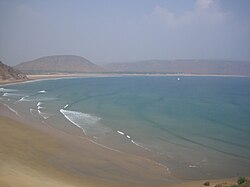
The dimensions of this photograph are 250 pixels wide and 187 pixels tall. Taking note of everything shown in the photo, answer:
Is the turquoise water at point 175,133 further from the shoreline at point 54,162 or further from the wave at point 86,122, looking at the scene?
the shoreline at point 54,162

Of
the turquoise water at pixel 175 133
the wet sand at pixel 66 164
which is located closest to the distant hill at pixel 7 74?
the turquoise water at pixel 175 133

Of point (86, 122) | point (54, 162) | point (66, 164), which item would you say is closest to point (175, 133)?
point (86, 122)

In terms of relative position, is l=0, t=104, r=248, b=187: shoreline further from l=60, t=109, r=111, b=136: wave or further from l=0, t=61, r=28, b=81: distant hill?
l=0, t=61, r=28, b=81: distant hill

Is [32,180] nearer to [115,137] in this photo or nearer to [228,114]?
[115,137]

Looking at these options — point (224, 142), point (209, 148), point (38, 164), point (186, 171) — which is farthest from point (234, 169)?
point (38, 164)

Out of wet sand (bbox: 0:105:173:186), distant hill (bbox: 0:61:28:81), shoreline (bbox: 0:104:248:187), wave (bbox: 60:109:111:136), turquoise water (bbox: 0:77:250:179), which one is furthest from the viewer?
distant hill (bbox: 0:61:28:81)

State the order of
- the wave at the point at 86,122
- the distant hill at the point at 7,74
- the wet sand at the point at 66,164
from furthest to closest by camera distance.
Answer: the distant hill at the point at 7,74, the wave at the point at 86,122, the wet sand at the point at 66,164

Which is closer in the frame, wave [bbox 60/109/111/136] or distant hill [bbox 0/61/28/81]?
wave [bbox 60/109/111/136]

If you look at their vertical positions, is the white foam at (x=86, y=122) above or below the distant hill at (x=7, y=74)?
below

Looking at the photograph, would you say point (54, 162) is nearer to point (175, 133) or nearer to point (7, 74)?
point (175, 133)

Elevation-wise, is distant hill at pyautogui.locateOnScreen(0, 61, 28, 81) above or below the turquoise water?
above

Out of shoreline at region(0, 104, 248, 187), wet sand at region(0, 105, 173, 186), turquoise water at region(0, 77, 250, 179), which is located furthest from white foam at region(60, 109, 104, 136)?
wet sand at region(0, 105, 173, 186)
